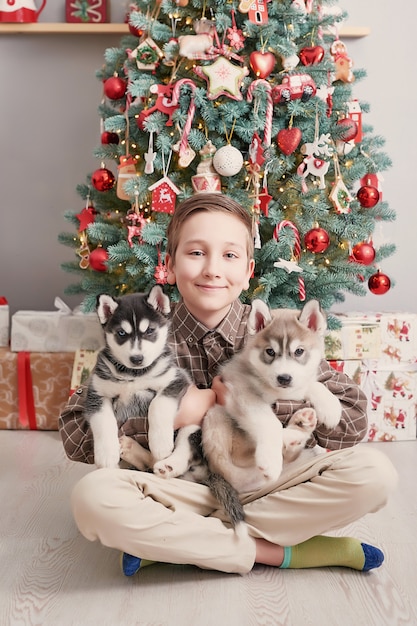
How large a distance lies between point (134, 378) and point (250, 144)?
1.56 m

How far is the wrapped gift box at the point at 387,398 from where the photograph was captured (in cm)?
322

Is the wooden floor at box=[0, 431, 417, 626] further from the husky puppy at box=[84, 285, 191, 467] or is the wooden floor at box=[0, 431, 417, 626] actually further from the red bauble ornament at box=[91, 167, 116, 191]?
the red bauble ornament at box=[91, 167, 116, 191]

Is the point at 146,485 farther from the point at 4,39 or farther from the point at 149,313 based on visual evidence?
the point at 4,39

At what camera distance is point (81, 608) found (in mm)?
1617

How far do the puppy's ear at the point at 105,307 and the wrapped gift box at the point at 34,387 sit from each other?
1705mm

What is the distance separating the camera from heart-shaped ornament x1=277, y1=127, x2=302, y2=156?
299 centimetres

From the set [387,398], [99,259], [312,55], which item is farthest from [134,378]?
[312,55]

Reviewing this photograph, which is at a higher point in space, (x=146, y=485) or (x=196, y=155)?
(x=196, y=155)

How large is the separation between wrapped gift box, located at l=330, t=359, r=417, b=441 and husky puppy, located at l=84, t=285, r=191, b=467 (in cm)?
161

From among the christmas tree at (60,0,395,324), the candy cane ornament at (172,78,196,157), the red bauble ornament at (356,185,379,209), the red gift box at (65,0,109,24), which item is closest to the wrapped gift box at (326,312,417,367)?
the christmas tree at (60,0,395,324)

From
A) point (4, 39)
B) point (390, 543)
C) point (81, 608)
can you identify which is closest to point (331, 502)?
point (390, 543)

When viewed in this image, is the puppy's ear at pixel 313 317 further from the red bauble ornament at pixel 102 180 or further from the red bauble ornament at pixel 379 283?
the red bauble ornament at pixel 102 180

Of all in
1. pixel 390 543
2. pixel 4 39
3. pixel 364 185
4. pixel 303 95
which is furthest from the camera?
pixel 4 39

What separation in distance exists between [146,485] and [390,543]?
0.72 m
